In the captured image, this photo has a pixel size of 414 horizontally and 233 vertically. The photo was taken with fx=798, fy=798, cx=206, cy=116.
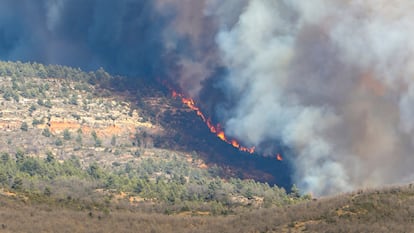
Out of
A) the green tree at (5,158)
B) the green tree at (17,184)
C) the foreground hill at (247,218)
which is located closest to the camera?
the foreground hill at (247,218)

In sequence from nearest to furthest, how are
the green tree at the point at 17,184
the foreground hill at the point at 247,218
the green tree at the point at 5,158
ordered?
1. the foreground hill at the point at 247,218
2. the green tree at the point at 17,184
3. the green tree at the point at 5,158

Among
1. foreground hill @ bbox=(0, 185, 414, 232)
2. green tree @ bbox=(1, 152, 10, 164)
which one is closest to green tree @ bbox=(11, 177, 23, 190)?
foreground hill @ bbox=(0, 185, 414, 232)

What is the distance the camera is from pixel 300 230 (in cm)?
9881

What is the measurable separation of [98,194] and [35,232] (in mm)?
57755

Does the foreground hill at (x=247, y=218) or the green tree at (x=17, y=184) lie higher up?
the green tree at (x=17, y=184)

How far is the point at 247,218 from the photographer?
120125 mm

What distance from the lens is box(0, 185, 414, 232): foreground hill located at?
3851 inches

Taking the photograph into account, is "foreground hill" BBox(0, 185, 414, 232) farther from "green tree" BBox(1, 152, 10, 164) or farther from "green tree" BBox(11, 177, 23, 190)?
"green tree" BBox(1, 152, 10, 164)

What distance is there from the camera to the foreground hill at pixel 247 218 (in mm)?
97812

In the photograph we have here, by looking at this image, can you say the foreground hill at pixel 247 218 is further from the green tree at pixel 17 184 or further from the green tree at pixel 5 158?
the green tree at pixel 5 158

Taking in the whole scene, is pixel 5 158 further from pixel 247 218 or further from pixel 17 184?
pixel 247 218

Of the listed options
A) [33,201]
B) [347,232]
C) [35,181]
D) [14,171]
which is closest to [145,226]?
[33,201]

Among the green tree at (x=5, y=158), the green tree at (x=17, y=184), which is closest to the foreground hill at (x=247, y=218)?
the green tree at (x=17, y=184)

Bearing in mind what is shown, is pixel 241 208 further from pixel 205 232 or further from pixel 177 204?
pixel 205 232
